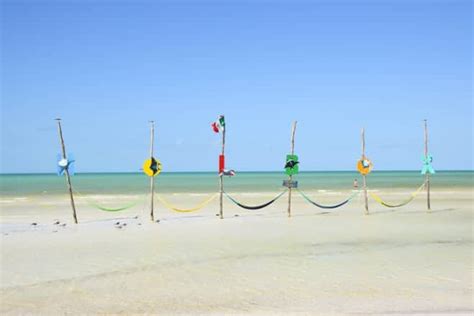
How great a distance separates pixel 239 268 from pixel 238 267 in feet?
0.29

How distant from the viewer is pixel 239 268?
8.13m

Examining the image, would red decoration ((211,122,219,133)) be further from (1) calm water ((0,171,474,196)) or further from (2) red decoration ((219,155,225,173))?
(1) calm water ((0,171,474,196))

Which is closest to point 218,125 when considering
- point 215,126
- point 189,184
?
point 215,126

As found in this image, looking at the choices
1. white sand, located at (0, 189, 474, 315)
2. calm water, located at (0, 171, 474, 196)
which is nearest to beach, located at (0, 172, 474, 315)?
white sand, located at (0, 189, 474, 315)

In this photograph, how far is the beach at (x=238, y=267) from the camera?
6.07 metres

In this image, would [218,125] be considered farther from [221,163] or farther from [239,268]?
[239,268]

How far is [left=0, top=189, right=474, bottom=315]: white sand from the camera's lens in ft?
20.0

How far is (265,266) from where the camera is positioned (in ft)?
27.1

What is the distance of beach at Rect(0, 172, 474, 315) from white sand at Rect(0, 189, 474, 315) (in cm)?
2

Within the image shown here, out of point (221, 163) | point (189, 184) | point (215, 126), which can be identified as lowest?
point (189, 184)

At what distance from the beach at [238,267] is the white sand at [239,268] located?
0.9 inches

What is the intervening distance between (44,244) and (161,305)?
5.88 m

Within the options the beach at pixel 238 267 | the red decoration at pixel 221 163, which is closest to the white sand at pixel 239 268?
the beach at pixel 238 267

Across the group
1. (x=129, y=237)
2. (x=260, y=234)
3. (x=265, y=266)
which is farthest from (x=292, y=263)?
(x=129, y=237)
